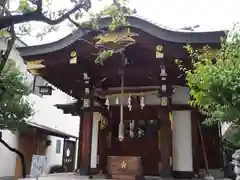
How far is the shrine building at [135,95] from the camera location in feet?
22.9

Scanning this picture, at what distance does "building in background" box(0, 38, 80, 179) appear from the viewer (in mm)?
13219

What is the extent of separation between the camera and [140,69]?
7738mm

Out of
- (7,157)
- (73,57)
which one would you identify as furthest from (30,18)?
(7,157)

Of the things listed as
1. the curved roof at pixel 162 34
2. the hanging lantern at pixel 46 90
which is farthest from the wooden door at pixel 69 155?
the curved roof at pixel 162 34

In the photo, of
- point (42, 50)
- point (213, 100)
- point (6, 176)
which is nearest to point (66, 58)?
point (42, 50)

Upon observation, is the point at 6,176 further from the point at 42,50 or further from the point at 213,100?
the point at 213,100

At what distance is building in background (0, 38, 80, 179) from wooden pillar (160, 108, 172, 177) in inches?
261

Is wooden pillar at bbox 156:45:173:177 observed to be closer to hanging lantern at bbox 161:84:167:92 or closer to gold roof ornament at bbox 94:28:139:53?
hanging lantern at bbox 161:84:167:92

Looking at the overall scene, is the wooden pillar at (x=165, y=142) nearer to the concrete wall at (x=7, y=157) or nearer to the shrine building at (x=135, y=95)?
the shrine building at (x=135, y=95)

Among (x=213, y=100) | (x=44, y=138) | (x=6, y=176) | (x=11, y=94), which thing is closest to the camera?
(x=213, y=100)

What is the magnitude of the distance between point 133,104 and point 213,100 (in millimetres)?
3865

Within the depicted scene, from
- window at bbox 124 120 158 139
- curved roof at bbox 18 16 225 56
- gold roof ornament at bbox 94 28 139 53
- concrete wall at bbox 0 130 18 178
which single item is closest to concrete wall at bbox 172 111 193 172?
window at bbox 124 120 158 139

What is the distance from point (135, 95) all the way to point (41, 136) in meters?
9.01

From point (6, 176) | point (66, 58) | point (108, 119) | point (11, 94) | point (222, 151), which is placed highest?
point (66, 58)
